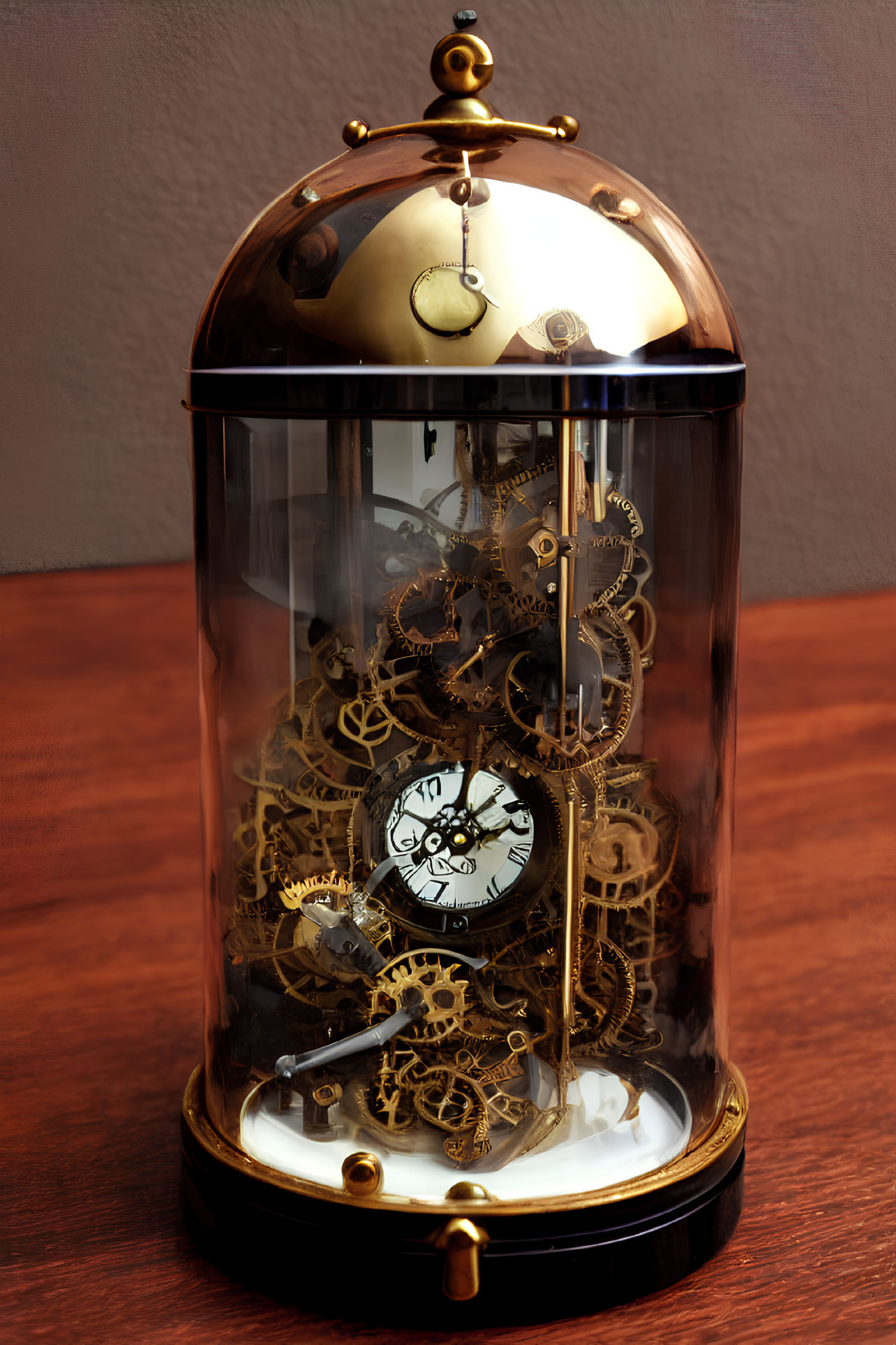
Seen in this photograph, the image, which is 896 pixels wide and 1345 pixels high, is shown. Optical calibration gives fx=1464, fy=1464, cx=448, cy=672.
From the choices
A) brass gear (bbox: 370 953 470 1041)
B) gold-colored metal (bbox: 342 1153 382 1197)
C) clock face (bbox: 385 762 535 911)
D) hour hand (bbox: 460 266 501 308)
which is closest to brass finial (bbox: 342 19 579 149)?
hour hand (bbox: 460 266 501 308)

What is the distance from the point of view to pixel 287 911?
974mm

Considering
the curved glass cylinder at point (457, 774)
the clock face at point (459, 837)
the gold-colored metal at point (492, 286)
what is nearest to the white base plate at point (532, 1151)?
the curved glass cylinder at point (457, 774)

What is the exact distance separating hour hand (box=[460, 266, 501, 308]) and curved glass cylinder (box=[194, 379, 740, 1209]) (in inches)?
2.9

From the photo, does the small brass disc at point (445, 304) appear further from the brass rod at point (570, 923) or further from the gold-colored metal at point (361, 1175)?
the gold-colored metal at point (361, 1175)

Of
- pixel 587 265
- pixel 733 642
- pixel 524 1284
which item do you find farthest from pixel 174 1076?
pixel 587 265

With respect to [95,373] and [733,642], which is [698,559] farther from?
[95,373]

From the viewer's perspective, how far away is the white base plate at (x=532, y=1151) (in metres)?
0.92

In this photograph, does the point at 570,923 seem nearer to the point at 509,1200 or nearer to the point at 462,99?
the point at 509,1200

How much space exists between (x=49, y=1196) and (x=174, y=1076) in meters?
0.19

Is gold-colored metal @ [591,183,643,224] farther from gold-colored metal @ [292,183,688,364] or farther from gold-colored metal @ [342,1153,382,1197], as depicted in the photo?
gold-colored metal @ [342,1153,382,1197]

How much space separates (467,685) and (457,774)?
7 cm

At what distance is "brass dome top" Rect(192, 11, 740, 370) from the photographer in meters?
0.86

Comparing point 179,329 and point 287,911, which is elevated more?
point 179,329

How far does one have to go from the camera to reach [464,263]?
87 cm
